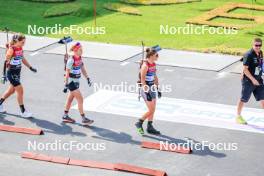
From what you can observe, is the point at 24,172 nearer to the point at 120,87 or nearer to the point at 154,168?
the point at 154,168

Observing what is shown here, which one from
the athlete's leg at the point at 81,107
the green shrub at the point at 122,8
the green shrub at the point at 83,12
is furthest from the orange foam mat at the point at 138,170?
the green shrub at the point at 122,8

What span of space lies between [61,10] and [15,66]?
35.6 ft

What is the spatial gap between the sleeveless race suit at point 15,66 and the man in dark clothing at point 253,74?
198 inches

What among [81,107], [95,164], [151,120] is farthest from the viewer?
[81,107]

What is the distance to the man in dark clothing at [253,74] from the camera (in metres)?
14.7

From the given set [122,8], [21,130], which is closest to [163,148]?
[21,130]

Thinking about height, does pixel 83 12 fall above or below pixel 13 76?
above

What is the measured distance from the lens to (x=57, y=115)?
16.0m

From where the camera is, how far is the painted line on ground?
50.3ft

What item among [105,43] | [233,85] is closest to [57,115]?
[233,85]

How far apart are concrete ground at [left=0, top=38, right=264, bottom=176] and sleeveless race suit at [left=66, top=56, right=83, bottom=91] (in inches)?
38.5

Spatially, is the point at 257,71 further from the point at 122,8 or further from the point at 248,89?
the point at 122,8

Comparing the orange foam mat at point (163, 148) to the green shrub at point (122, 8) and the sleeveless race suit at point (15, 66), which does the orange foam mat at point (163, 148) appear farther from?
the green shrub at point (122, 8)

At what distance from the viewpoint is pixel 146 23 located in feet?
79.9
